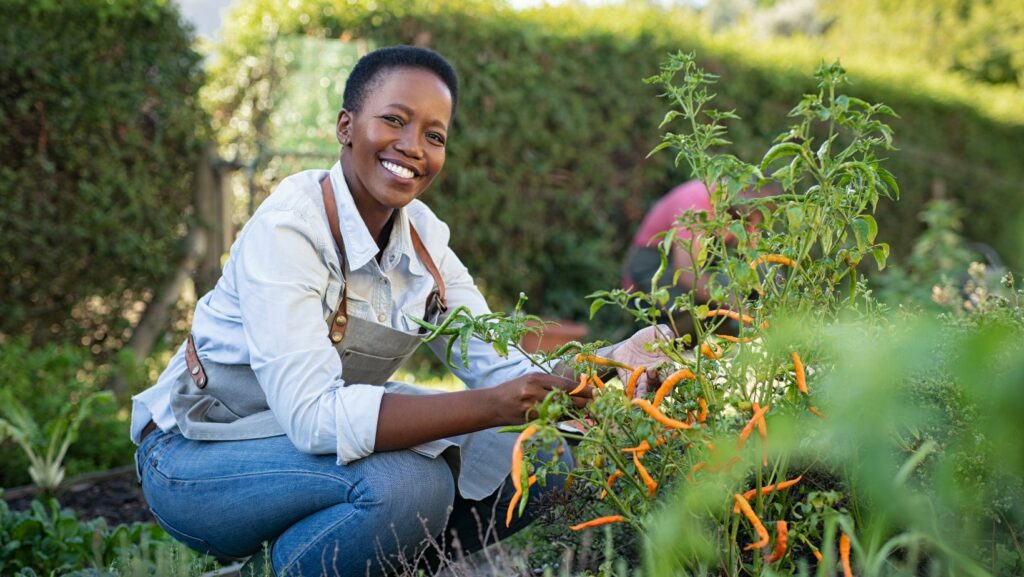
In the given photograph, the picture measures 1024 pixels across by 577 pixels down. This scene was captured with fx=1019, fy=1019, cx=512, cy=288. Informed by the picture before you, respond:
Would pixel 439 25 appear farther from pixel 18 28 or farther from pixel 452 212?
pixel 18 28

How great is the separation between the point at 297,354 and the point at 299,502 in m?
0.35

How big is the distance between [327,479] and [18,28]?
321 centimetres

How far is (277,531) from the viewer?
89.9 inches

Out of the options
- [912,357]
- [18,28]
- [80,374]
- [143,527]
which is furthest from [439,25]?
[912,357]

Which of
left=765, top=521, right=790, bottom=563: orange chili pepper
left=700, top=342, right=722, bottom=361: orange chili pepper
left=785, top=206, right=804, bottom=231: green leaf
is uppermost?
left=785, top=206, right=804, bottom=231: green leaf

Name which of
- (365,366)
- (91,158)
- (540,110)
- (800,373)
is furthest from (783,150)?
(540,110)

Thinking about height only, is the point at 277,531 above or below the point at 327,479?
below

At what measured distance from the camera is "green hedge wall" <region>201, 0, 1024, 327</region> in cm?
553

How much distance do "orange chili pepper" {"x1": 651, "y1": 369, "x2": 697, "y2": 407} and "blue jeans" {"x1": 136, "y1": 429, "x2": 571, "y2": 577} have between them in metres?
0.52

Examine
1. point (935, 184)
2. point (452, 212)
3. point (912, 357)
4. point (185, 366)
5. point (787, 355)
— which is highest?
point (912, 357)

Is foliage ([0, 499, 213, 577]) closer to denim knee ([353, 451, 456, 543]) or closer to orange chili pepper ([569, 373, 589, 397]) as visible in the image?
denim knee ([353, 451, 456, 543])

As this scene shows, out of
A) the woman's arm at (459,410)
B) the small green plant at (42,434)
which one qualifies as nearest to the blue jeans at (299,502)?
the woman's arm at (459,410)

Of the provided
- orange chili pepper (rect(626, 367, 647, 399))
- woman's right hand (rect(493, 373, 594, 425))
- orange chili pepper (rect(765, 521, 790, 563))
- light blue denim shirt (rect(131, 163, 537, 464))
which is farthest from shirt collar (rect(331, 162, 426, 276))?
orange chili pepper (rect(765, 521, 790, 563))

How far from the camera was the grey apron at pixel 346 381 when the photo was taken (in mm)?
2320
